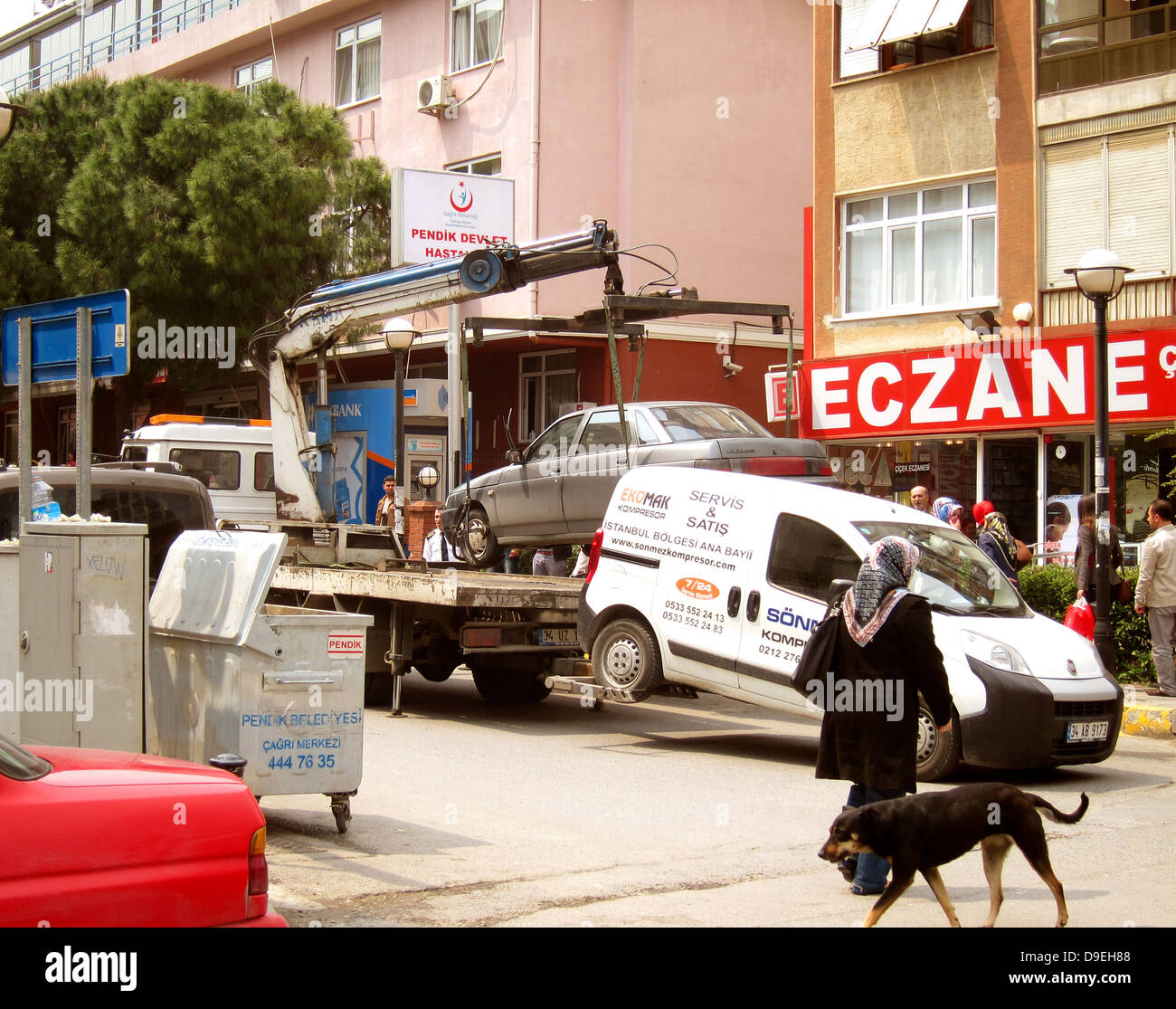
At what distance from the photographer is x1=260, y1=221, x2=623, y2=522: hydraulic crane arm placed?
13453 mm

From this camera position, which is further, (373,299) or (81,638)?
(373,299)

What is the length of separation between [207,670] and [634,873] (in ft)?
8.23

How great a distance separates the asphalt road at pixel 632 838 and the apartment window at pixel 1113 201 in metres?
8.25

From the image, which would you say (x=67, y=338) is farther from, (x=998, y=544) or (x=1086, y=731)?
(x=998, y=544)

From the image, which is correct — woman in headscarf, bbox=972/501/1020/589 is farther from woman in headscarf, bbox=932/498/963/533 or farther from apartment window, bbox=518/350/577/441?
apartment window, bbox=518/350/577/441

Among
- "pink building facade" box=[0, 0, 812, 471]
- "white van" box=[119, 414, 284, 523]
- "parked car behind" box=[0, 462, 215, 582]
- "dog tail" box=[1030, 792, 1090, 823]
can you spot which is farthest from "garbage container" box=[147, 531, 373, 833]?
"pink building facade" box=[0, 0, 812, 471]

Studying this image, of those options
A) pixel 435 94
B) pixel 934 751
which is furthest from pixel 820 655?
pixel 435 94

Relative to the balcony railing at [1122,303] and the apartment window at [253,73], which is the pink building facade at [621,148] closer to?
the apartment window at [253,73]

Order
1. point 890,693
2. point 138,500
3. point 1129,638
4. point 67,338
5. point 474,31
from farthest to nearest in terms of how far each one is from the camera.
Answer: point 474,31 < point 1129,638 < point 138,500 < point 67,338 < point 890,693

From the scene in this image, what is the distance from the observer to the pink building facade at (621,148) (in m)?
26.0

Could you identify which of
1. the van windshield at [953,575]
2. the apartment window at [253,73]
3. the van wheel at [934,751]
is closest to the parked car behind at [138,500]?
the van windshield at [953,575]

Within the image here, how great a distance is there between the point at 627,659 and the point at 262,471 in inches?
439

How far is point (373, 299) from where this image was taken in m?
16.0
